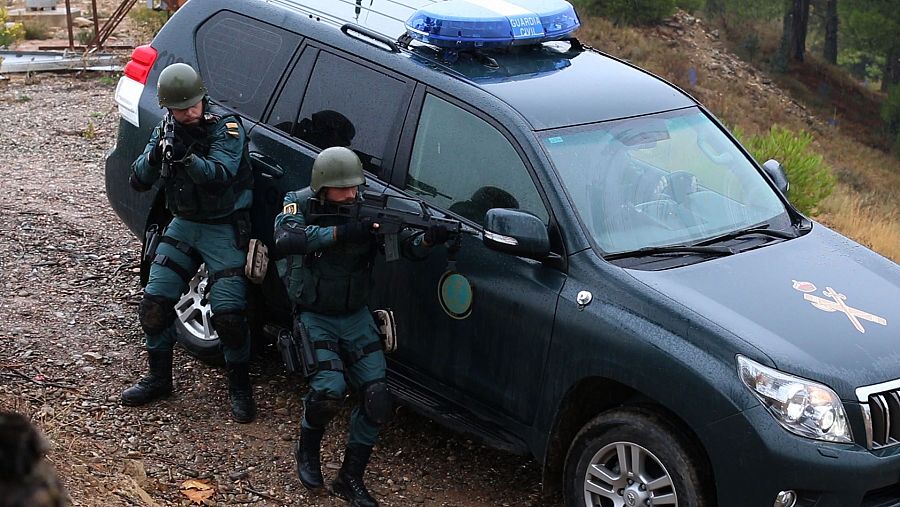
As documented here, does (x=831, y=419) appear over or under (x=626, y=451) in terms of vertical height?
over

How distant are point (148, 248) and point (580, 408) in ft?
7.97

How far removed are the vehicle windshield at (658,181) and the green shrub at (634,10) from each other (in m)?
24.9

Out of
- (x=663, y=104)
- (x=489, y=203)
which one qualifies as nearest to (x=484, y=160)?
(x=489, y=203)

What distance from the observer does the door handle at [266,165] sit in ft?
17.4

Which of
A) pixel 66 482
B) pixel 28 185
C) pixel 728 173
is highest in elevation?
pixel 728 173

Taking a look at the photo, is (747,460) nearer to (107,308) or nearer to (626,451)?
(626,451)

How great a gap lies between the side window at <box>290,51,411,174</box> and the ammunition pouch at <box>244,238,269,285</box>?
0.56m

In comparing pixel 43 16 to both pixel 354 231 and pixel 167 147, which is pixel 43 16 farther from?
pixel 354 231

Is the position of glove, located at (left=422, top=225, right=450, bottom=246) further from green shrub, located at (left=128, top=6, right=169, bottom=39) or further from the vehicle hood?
green shrub, located at (left=128, top=6, right=169, bottom=39)

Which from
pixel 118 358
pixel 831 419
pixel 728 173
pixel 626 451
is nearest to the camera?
pixel 831 419

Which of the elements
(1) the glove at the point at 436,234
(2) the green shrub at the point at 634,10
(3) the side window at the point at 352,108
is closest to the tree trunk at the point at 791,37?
(2) the green shrub at the point at 634,10

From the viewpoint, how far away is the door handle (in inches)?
209

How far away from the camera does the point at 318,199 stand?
4617 millimetres

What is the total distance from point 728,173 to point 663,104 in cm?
44
